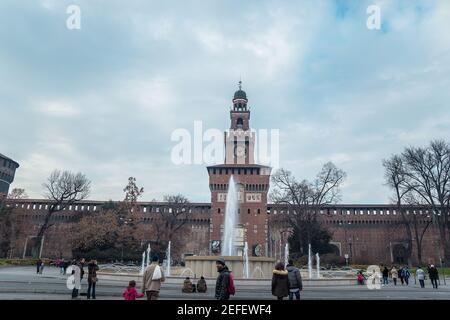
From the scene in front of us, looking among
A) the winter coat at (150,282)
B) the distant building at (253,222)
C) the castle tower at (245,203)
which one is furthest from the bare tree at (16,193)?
the winter coat at (150,282)

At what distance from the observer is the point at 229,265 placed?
1962 centimetres

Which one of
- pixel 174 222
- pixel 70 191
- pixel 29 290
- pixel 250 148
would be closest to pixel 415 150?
pixel 250 148

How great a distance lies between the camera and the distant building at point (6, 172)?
63.1 m

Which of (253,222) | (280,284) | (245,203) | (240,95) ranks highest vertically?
(240,95)

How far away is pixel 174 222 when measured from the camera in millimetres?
55062

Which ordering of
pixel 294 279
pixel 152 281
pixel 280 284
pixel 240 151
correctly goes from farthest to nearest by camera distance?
pixel 240 151 < pixel 294 279 < pixel 280 284 < pixel 152 281

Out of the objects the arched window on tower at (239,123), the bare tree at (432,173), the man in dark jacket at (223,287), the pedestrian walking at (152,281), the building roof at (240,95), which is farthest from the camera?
the building roof at (240,95)

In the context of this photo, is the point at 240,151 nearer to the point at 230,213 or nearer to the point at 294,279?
the point at 230,213

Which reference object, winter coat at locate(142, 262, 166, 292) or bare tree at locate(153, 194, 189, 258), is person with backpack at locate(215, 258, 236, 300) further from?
bare tree at locate(153, 194, 189, 258)

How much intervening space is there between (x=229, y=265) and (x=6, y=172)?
59065mm

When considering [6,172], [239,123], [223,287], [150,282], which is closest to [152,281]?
[150,282]

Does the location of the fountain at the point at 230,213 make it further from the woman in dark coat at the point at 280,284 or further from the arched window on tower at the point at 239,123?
the woman in dark coat at the point at 280,284

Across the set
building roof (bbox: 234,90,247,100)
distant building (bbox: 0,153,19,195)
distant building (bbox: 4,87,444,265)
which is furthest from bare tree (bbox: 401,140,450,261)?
distant building (bbox: 0,153,19,195)

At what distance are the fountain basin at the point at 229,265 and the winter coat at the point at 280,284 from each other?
1128cm
